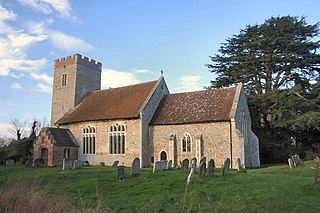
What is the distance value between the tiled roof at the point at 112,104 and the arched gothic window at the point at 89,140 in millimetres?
1142

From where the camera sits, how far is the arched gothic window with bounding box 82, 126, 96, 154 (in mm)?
29875

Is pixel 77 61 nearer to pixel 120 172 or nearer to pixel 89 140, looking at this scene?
pixel 89 140

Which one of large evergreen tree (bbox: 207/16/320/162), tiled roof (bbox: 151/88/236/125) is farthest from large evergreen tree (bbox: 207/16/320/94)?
tiled roof (bbox: 151/88/236/125)

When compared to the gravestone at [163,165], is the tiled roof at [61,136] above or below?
above

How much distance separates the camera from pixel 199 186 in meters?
12.2

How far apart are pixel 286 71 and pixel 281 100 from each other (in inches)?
258

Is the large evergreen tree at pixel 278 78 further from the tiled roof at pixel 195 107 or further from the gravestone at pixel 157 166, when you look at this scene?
the gravestone at pixel 157 166

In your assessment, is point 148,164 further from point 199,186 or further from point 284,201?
point 284,201

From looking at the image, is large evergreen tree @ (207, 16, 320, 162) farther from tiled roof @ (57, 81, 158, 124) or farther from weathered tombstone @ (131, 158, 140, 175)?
weathered tombstone @ (131, 158, 140, 175)

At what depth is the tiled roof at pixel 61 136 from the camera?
1135 inches

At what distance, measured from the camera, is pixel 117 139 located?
2836cm

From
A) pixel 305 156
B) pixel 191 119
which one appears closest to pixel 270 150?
pixel 305 156

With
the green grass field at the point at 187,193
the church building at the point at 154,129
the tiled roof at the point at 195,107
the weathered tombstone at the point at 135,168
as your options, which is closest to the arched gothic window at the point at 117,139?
the church building at the point at 154,129

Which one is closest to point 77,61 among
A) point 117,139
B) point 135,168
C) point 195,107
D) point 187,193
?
point 117,139
